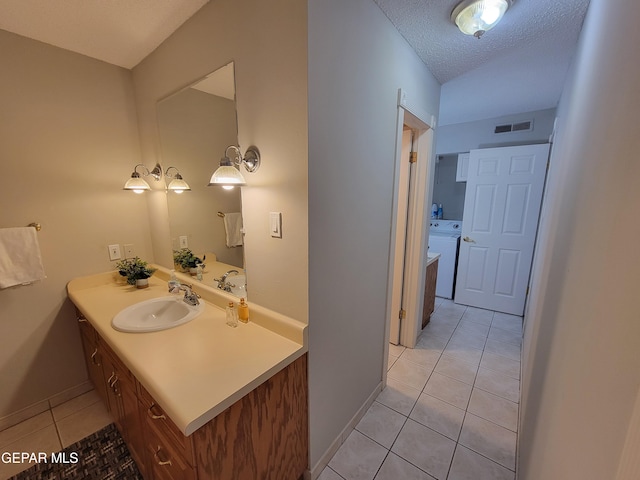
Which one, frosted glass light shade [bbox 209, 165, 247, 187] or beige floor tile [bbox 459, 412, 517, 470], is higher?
frosted glass light shade [bbox 209, 165, 247, 187]

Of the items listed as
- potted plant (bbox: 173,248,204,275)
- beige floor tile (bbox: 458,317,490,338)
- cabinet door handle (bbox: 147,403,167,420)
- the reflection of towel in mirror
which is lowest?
beige floor tile (bbox: 458,317,490,338)

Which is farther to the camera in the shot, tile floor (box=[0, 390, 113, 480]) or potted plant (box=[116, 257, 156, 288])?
potted plant (box=[116, 257, 156, 288])

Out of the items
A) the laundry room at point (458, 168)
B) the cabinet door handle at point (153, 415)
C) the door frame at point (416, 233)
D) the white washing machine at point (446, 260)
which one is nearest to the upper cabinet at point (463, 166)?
the laundry room at point (458, 168)

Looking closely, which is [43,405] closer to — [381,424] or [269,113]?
[381,424]

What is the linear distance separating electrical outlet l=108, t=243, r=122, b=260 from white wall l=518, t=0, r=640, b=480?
262cm

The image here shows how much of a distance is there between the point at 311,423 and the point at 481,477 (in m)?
0.97

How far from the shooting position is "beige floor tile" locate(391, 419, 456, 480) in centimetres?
145

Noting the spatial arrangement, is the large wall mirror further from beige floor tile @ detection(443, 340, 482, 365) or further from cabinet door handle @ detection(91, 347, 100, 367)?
beige floor tile @ detection(443, 340, 482, 365)

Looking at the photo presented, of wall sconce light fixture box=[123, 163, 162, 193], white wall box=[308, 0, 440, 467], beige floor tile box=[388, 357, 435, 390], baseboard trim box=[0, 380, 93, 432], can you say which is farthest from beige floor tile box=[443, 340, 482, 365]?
baseboard trim box=[0, 380, 93, 432]

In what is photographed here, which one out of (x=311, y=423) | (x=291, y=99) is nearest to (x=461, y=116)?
(x=291, y=99)

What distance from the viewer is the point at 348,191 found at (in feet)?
4.39

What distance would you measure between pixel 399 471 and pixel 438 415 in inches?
20.5

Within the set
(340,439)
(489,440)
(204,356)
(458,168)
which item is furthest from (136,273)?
(458,168)

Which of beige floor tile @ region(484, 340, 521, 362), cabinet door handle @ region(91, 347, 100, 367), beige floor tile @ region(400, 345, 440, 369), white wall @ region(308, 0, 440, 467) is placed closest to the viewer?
white wall @ region(308, 0, 440, 467)
